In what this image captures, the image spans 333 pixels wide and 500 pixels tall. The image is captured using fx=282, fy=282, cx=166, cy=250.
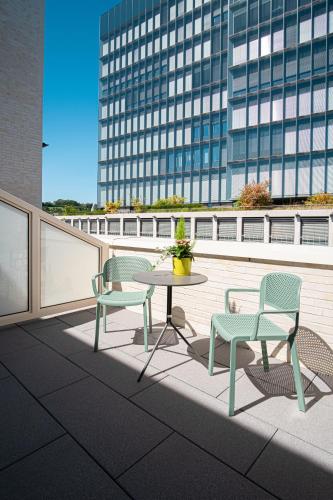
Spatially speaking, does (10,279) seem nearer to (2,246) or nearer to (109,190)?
(2,246)

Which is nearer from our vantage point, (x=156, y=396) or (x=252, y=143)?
(x=156, y=396)

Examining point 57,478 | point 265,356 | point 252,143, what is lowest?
point 57,478

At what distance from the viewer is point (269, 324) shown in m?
2.32

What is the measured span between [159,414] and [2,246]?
2.88 metres

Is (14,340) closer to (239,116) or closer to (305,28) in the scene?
(239,116)

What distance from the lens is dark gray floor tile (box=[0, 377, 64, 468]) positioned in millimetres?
1617

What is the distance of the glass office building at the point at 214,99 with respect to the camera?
30.0 meters

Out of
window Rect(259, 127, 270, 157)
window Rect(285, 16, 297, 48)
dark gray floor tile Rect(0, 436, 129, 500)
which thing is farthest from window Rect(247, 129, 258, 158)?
dark gray floor tile Rect(0, 436, 129, 500)

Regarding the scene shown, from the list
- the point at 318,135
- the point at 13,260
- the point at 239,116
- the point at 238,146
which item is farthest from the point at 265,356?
the point at 239,116

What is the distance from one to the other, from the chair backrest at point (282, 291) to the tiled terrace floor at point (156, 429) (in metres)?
0.67

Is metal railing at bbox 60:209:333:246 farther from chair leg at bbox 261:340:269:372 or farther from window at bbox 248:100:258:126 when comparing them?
chair leg at bbox 261:340:269:372

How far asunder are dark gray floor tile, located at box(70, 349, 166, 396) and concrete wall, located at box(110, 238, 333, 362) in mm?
1099

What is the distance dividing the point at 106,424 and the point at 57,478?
437 millimetres

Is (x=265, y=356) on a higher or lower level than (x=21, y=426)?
higher
